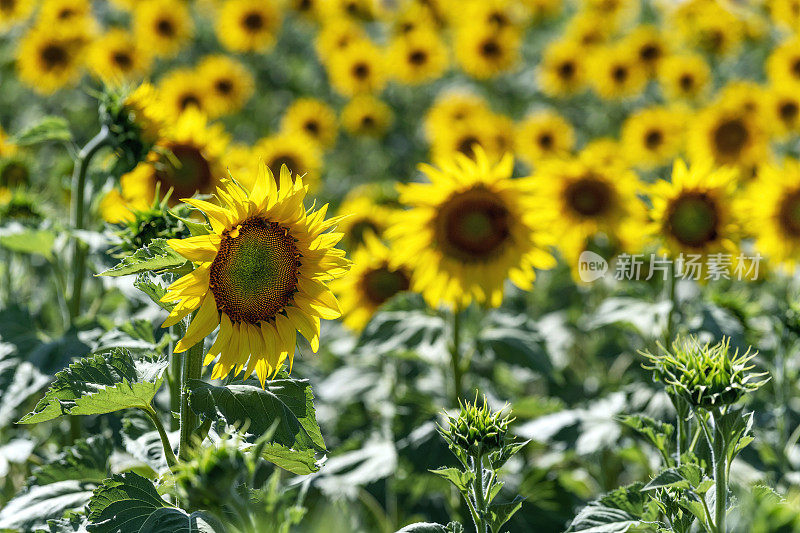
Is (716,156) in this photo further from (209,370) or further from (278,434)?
Answer: (278,434)

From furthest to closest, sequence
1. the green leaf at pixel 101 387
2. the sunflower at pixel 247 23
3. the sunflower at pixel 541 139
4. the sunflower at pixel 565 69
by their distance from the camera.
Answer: the sunflower at pixel 247 23, the sunflower at pixel 565 69, the sunflower at pixel 541 139, the green leaf at pixel 101 387

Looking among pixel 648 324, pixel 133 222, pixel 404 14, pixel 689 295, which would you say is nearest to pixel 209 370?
pixel 133 222

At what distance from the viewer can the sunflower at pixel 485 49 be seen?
6391 millimetres

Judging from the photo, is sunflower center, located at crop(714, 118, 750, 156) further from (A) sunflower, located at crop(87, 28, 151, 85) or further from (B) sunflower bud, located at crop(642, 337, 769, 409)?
(A) sunflower, located at crop(87, 28, 151, 85)

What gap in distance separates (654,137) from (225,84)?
3.24 metres

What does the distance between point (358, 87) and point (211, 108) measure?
49.5 inches

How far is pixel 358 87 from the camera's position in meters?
6.24

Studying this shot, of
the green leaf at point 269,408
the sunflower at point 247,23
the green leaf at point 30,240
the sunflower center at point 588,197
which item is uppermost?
the sunflower at point 247,23

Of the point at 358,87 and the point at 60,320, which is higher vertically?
the point at 358,87

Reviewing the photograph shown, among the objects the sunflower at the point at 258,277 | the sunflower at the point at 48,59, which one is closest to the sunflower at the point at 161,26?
the sunflower at the point at 48,59

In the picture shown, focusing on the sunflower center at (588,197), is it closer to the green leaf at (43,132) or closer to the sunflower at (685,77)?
the green leaf at (43,132)

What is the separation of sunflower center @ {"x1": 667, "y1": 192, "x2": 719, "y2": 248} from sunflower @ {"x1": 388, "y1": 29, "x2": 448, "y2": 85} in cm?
382

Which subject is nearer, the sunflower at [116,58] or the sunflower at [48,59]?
the sunflower at [48,59]

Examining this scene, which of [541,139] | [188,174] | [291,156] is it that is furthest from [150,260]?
[541,139]
